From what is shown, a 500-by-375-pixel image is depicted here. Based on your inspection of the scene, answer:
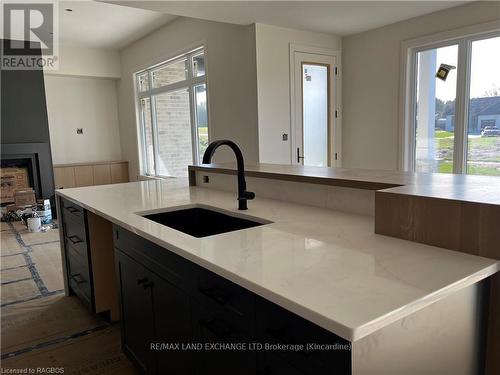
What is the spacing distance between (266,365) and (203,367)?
15.6 inches

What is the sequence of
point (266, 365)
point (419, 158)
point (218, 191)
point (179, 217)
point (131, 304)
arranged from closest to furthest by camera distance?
point (266, 365), point (131, 304), point (179, 217), point (218, 191), point (419, 158)

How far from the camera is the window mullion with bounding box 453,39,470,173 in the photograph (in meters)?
4.06

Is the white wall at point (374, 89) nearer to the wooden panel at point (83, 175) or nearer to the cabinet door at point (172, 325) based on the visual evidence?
the cabinet door at point (172, 325)

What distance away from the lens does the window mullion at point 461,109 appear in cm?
406

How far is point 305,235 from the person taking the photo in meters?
1.43

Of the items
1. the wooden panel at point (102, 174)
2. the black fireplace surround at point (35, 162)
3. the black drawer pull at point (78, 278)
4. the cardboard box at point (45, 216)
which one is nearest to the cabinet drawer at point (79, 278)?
the black drawer pull at point (78, 278)

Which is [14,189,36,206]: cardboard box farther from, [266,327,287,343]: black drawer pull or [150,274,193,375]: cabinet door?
[266,327,287,343]: black drawer pull

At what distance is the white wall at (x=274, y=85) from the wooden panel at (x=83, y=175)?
4.43 meters

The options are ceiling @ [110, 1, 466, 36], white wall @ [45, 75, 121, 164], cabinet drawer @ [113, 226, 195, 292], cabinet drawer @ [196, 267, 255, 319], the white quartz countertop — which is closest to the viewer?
the white quartz countertop

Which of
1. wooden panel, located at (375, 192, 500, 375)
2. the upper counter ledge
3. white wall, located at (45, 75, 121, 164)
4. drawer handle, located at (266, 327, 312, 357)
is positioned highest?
white wall, located at (45, 75, 121, 164)

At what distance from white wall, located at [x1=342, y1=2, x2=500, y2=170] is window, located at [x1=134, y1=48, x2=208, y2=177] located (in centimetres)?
202

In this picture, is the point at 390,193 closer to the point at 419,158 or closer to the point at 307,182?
the point at 307,182

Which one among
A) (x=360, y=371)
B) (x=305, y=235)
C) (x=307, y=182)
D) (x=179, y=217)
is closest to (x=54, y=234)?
(x=179, y=217)

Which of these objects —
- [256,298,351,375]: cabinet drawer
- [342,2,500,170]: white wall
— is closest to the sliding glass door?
[342,2,500,170]: white wall
